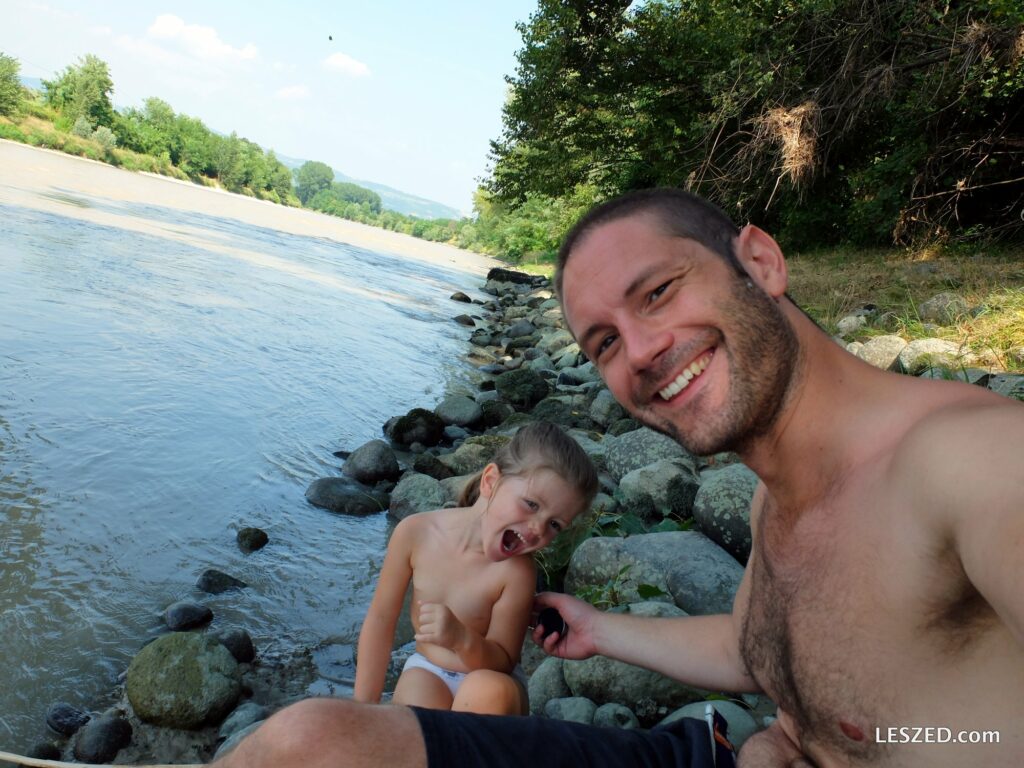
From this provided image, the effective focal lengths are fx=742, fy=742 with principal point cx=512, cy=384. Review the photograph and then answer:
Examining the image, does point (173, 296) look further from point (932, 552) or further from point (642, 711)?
point (932, 552)

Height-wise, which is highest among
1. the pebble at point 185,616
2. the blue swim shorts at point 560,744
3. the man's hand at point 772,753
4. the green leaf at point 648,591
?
the man's hand at point 772,753

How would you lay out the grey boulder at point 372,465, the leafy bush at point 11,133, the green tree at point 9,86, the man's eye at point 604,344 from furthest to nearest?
the green tree at point 9,86 < the leafy bush at point 11,133 < the grey boulder at point 372,465 < the man's eye at point 604,344

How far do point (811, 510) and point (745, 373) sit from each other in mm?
355

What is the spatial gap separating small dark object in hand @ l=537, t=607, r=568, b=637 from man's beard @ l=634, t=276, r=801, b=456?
106 cm

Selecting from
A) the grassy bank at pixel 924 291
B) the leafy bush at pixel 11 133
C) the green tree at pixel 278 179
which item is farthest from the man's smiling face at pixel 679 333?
the green tree at pixel 278 179

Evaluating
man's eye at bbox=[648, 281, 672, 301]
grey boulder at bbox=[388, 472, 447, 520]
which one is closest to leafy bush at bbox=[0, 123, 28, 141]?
grey boulder at bbox=[388, 472, 447, 520]

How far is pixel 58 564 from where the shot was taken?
13.6 ft

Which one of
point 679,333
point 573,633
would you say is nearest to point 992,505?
point 679,333

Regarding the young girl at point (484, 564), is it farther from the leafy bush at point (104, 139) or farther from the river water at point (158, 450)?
the leafy bush at point (104, 139)

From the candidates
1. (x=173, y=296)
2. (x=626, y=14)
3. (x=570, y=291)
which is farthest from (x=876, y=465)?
(x=626, y=14)

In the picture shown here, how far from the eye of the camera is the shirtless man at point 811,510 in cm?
135

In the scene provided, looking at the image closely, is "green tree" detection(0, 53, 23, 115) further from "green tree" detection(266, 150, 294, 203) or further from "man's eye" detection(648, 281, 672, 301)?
"man's eye" detection(648, 281, 672, 301)

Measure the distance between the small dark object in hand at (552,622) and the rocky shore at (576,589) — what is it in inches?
20.9

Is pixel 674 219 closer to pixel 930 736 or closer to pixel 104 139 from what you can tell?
pixel 930 736
